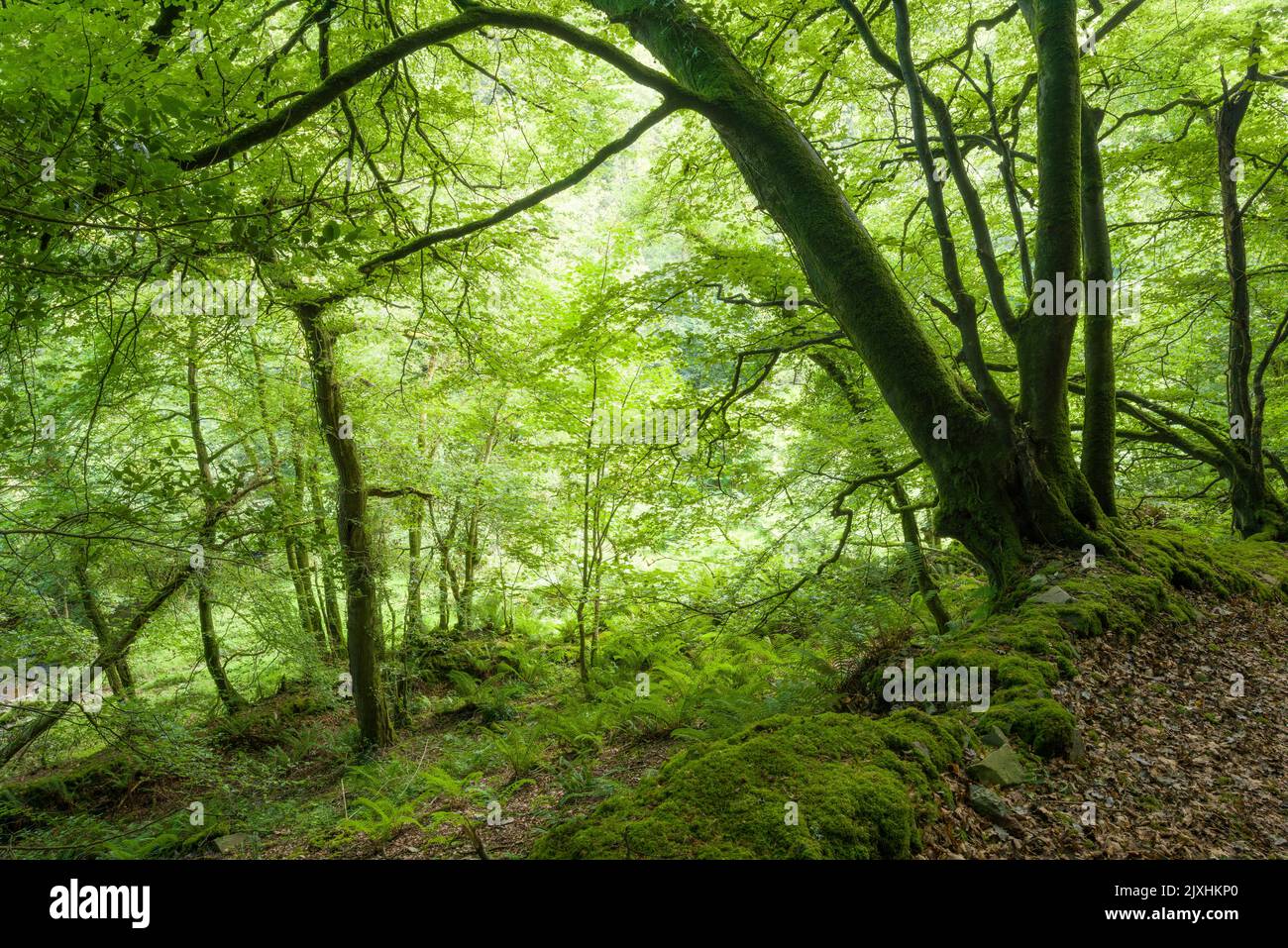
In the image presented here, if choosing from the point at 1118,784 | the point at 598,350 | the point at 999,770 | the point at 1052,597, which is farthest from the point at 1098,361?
the point at 598,350

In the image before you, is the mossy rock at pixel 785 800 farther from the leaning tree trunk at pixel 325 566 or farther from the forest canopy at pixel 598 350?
the leaning tree trunk at pixel 325 566

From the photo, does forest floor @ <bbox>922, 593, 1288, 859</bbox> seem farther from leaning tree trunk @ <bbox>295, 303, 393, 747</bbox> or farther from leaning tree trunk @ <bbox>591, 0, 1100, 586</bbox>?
leaning tree trunk @ <bbox>295, 303, 393, 747</bbox>

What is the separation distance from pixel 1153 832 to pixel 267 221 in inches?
175

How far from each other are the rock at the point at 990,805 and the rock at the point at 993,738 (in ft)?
1.25

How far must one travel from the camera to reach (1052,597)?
4.30 meters

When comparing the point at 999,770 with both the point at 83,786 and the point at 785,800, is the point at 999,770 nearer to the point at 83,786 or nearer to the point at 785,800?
the point at 785,800

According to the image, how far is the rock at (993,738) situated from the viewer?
3.01m

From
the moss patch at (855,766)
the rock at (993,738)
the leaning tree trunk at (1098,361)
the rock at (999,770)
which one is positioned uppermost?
the leaning tree trunk at (1098,361)

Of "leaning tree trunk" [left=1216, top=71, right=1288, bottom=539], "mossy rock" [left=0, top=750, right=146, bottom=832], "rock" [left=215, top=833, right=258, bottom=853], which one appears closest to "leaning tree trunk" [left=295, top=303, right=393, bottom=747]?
"rock" [left=215, top=833, right=258, bottom=853]

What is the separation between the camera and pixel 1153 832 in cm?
257

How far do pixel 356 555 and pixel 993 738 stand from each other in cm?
781

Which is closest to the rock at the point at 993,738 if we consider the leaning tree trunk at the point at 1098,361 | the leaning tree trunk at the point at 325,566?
the leaning tree trunk at the point at 1098,361

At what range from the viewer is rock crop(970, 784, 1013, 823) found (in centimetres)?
257
